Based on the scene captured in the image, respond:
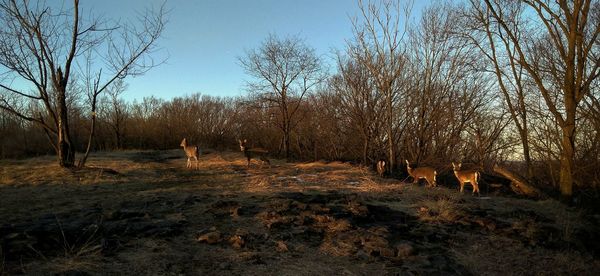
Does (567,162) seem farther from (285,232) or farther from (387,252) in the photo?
(285,232)

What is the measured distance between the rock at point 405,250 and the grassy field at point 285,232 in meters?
0.01

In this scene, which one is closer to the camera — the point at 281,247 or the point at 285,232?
the point at 281,247

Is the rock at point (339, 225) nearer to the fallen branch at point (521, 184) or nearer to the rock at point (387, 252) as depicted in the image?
the rock at point (387, 252)

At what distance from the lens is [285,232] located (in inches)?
267

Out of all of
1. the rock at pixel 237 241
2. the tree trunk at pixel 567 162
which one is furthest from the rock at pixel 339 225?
the tree trunk at pixel 567 162

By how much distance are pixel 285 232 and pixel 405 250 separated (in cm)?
186

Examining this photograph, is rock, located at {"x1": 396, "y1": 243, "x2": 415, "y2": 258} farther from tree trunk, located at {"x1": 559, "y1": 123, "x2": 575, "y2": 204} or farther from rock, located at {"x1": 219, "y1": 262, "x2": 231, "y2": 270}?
tree trunk, located at {"x1": 559, "y1": 123, "x2": 575, "y2": 204}

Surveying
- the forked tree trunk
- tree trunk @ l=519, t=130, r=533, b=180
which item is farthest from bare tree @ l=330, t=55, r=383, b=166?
the forked tree trunk

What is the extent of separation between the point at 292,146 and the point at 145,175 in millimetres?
17788

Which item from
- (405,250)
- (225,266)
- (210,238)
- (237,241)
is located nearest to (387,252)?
(405,250)

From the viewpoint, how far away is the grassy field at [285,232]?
5414mm

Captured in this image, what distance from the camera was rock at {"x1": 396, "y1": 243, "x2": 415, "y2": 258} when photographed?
602cm

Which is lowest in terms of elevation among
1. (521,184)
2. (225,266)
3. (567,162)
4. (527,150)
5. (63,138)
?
(225,266)

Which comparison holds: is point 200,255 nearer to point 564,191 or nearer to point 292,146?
point 564,191
